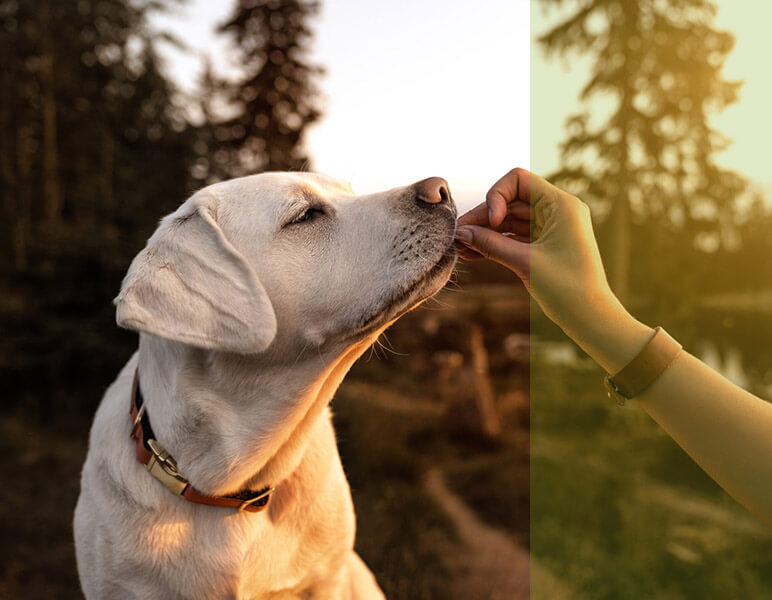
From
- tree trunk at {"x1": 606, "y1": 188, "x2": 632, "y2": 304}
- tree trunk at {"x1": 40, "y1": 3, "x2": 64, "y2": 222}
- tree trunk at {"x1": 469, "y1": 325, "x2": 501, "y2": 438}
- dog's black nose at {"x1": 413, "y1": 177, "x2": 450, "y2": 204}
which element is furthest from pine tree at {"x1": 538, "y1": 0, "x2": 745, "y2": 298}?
tree trunk at {"x1": 40, "y1": 3, "x2": 64, "y2": 222}

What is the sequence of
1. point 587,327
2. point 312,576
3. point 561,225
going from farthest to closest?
point 312,576 → point 561,225 → point 587,327

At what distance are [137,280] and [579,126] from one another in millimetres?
6861

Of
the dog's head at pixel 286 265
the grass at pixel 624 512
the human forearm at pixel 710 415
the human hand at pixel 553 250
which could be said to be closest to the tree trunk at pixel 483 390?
the grass at pixel 624 512

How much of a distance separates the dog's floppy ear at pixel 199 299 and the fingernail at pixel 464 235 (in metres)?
0.73

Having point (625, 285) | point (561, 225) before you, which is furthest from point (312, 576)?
point (625, 285)

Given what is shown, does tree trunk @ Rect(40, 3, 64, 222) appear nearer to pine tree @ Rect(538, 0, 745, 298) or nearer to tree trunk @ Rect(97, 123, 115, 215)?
tree trunk @ Rect(97, 123, 115, 215)

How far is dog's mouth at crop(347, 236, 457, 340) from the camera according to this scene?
2.18m

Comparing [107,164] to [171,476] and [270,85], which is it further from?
[171,476]

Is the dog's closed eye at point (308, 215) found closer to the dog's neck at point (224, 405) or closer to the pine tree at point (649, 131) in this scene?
the dog's neck at point (224, 405)

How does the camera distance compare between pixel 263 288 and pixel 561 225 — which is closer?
pixel 561 225

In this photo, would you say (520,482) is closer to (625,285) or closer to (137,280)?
(625,285)

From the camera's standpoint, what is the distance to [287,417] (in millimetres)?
2410

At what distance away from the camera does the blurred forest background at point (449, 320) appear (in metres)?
5.98

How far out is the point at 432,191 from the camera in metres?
2.21
